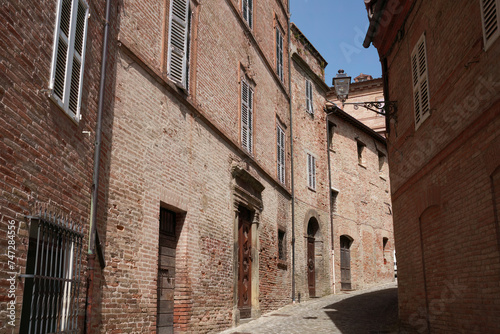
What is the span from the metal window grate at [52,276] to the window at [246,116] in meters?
7.19

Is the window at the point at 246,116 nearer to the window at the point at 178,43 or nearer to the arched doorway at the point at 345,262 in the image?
the window at the point at 178,43

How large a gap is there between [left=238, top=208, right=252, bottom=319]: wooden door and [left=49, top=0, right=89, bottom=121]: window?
6.84 meters

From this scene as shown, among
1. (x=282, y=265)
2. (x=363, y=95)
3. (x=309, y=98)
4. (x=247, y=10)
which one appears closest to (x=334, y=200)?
(x=309, y=98)

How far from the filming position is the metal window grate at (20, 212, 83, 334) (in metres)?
4.82

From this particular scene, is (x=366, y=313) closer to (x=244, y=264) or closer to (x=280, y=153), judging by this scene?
(x=244, y=264)

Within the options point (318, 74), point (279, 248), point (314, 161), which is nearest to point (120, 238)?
point (279, 248)

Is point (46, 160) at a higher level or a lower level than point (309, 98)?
lower

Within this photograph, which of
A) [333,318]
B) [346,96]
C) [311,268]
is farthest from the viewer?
[311,268]

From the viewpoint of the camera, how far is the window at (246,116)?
41.9ft

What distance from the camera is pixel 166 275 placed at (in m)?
8.85

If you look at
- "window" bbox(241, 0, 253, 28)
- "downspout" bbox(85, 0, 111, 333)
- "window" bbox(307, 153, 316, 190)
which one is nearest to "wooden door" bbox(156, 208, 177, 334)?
"downspout" bbox(85, 0, 111, 333)

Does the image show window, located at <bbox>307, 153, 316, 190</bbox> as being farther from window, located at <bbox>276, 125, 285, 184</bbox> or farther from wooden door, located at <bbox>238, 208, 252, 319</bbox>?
wooden door, located at <bbox>238, 208, 252, 319</bbox>

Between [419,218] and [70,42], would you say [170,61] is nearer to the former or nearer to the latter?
[70,42]

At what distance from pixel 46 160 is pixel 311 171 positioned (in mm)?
13857
